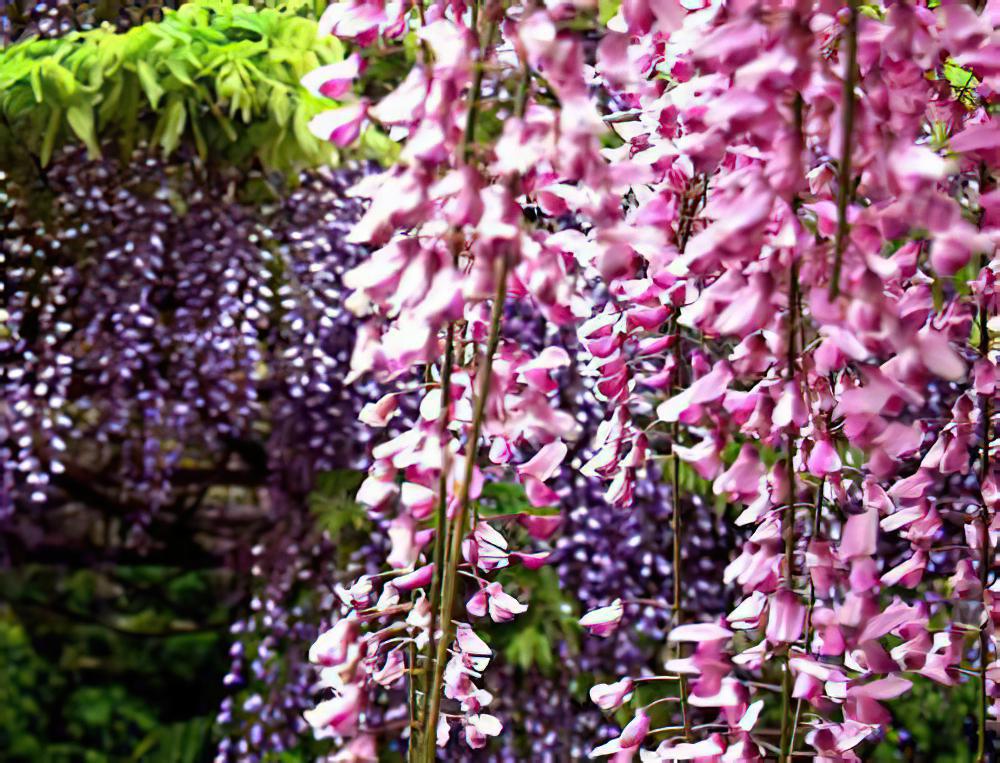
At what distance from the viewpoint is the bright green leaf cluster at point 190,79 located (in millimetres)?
1669

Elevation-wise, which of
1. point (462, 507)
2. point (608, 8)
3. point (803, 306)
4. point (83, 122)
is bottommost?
point (462, 507)

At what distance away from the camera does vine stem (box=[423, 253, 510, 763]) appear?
0.45m

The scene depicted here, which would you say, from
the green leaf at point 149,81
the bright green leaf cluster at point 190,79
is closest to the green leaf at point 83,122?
the bright green leaf cluster at point 190,79

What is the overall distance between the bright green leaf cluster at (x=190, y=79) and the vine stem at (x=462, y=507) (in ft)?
4.19

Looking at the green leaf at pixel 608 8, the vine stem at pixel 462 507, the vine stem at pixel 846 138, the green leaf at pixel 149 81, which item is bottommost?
the vine stem at pixel 462 507

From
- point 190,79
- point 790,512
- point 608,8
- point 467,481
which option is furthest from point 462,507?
point 190,79

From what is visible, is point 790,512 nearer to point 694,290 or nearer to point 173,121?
point 694,290

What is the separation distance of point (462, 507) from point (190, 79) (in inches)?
56.0

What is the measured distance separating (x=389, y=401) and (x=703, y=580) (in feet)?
4.40

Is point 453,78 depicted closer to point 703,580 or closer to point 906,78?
point 906,78

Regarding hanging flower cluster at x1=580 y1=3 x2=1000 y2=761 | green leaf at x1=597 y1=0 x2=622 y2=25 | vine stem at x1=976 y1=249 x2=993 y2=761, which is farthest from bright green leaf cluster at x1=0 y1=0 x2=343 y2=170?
vine stem at x1=976 y1=249 x2=993 y2=761

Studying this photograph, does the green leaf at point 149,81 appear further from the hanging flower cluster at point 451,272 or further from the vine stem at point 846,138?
the vine stem at point 846,138

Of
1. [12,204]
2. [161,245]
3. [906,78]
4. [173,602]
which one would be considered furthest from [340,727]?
[173,602]

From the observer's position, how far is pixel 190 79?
169 centimetres
